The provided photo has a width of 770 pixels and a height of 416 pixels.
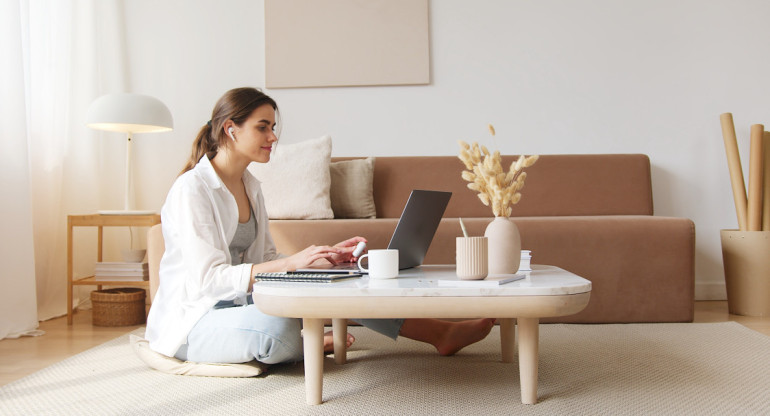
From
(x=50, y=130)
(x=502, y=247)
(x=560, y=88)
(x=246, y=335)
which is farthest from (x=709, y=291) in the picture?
(x=50, y=130)

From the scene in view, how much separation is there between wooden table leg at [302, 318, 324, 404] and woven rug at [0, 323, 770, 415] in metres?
0.03

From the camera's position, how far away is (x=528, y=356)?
62.6 inches

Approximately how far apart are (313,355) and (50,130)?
249 cm

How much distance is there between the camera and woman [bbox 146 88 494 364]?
6.02 ft

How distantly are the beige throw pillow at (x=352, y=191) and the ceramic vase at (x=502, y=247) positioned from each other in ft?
5.53

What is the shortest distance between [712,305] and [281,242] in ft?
7.65

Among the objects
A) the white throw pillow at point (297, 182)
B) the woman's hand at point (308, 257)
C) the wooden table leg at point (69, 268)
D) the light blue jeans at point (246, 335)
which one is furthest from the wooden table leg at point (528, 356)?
the wooden table leg at point (69, 268)

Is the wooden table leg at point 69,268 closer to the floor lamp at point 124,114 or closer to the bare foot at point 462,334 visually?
the floor lamp at point 124,114

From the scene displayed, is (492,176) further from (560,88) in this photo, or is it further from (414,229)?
(560,88)

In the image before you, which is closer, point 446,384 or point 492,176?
point 492,176

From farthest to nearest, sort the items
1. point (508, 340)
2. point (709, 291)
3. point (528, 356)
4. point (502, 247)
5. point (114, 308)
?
point (709, 291) → point (114, 308) → point (508, 340) → point (502, 247) → point (528, 356)

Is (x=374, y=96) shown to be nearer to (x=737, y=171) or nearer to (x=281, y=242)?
(x=281, y=242)

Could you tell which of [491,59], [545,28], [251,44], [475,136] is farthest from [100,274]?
[545,28]

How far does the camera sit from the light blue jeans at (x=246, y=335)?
1.90m
